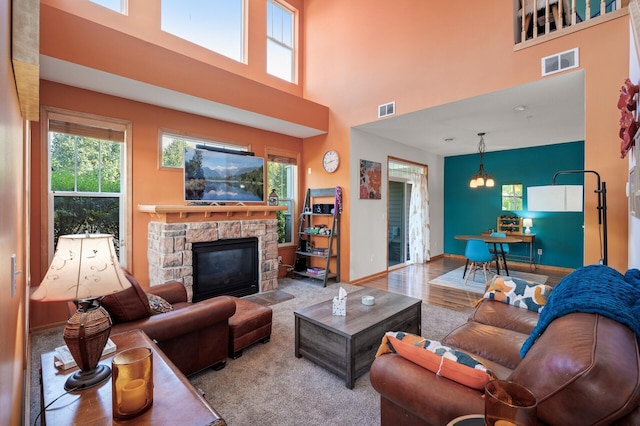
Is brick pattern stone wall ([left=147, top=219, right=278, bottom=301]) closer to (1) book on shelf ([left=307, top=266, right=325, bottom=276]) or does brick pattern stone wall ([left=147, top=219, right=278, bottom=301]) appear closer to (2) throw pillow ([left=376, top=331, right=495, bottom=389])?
(1) book on shelf ([left=307, top=266, right=325, bottom=276])

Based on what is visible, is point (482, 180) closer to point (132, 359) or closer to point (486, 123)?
point (486, 123)

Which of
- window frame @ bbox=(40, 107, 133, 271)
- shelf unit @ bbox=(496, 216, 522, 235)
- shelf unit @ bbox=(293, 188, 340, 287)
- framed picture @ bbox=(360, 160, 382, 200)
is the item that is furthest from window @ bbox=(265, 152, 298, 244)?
shelf unit @ bbox=(496, 216, 522, 235)

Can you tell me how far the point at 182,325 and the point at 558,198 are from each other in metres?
3.34

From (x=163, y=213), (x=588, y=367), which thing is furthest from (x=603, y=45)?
(x=163, y=213)

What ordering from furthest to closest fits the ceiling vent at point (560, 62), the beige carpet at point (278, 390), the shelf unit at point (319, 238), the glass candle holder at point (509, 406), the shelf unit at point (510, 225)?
1. the shelf unit at point (510, 225)
2. the shelf unit at point (319, 238)
3. the ceiling vent at point (560, 62)
4. the beige carpet at point (278, 390)
5. the glass candle holder at point (509, 406)

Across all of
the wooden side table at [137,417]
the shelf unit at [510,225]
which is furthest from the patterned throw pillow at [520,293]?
the shelf unit at [510,225]

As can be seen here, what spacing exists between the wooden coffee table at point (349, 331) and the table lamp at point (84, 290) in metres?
1.51

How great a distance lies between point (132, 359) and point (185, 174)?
3277mm

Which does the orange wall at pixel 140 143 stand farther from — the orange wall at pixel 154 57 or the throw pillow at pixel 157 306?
the throw pillow at pixel 157 306

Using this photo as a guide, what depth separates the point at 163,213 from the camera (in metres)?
3.68

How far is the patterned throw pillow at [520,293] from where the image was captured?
2.39m

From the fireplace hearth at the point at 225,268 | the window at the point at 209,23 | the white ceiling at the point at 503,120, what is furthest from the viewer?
the window at the point at 209,23

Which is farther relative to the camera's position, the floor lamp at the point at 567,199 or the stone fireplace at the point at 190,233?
the stone fireplace at the point at 190,233

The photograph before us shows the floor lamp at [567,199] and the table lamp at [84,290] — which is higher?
the floor lamp at [567,199]
